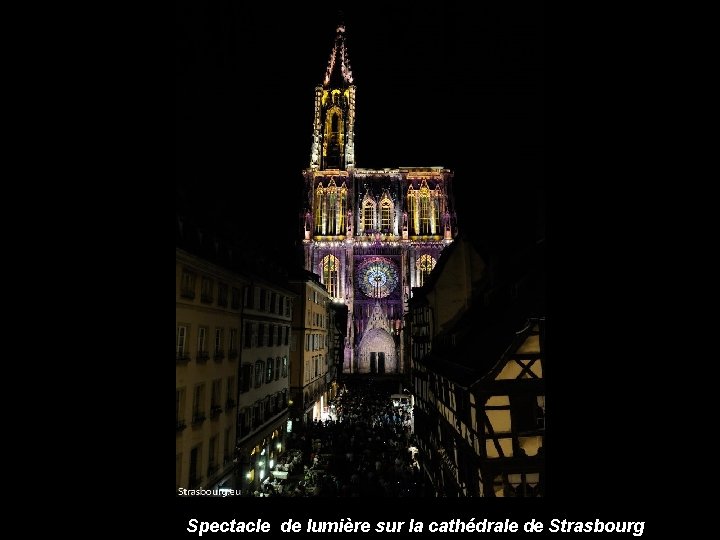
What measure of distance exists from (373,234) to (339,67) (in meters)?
34.0

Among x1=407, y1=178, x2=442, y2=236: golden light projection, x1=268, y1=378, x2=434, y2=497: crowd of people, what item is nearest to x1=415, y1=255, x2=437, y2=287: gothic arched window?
x1=407, y1=178, x2=442, y2=236: golden light projection

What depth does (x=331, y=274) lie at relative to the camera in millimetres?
66062

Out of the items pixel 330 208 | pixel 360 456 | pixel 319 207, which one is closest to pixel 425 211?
pixel 330 208

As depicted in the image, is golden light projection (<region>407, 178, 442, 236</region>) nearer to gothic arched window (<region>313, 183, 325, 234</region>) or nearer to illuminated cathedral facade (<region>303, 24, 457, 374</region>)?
illuminated cathedral facade (<region>303, 24, 457, 374</region>)

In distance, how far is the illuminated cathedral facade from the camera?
2510 inches

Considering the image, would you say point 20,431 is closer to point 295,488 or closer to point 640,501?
point 640,501

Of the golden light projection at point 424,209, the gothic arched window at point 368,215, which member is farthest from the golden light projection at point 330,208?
the golden light projection at point 424,209

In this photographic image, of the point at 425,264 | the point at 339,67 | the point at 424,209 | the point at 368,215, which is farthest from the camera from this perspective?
the point at 339,67

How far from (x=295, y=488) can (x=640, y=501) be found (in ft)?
57.4

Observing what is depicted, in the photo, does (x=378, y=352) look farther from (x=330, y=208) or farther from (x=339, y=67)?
(x=339, y=67)

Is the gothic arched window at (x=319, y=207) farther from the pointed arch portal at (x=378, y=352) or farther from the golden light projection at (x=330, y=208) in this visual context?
the pointed arch portal at (x=378, y=352)

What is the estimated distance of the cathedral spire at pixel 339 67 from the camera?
7675 centimetres

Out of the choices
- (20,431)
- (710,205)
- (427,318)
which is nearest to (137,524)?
(20,431)

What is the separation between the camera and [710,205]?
454 centimetres
